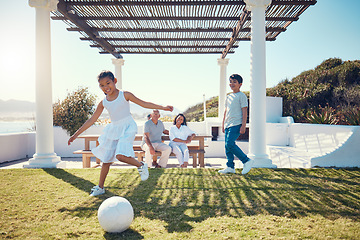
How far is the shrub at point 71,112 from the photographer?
34.4ft

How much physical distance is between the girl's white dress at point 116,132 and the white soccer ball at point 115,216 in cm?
109

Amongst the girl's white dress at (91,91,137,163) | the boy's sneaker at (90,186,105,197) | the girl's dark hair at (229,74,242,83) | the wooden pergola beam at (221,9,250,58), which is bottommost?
the boy's sneaker at (90,186,105,197)

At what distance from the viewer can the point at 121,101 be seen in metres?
3.72

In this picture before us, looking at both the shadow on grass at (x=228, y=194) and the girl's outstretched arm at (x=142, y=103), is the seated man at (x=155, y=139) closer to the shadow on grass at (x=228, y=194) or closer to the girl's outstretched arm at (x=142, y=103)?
the shadow on grass at (x=228, y=194)

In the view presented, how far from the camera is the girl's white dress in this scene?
371 centimetres

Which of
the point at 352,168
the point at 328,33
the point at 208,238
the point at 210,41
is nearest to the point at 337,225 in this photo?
the point at 208,238

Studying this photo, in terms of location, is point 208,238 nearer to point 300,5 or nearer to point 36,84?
point 36,84

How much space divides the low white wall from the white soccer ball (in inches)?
290

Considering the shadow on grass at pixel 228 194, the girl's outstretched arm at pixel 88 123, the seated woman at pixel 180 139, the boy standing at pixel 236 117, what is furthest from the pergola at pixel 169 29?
the girl's outstretched arm at pixel 88 123

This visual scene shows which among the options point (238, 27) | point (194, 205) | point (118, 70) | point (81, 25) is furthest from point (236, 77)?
point (118, 70)

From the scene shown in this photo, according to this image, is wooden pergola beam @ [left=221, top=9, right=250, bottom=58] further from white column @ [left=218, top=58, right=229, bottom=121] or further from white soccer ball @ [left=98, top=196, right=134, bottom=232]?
white soccer ball @ [left=98, top=196, right=134, bottom=232]

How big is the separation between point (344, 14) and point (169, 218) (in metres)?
21.6

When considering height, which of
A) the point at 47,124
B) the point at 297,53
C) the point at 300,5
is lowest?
the point at 47,124

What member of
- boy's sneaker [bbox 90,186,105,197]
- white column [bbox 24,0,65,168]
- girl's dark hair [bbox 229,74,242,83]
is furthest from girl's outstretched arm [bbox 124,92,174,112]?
white column [bbox 24,0,65,168]
